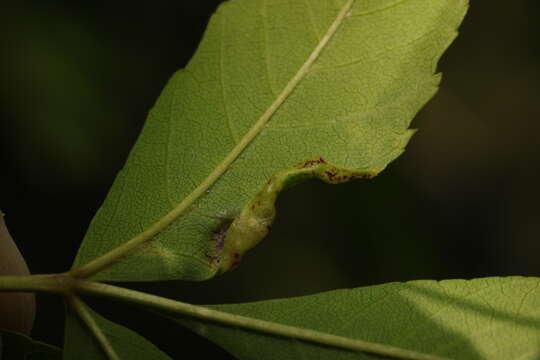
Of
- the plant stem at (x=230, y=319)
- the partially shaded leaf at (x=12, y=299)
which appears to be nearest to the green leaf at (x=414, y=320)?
the plant stem at (x=230, y=319)

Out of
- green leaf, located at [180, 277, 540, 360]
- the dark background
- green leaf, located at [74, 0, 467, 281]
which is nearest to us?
green leaf, located at [180, 277, 540, 360]

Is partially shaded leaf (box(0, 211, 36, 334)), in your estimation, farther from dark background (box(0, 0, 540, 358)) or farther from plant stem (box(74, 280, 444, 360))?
dark background (box(0, 0, 540, 358))

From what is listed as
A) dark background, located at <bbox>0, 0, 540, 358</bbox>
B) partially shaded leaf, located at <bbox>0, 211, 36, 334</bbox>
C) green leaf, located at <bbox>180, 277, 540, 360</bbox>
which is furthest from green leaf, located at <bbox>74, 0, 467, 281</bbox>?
dark background, located at <bbox>0, 0, 540, 358</bbox>

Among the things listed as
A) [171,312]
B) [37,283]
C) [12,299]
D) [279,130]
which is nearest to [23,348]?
[37,283]

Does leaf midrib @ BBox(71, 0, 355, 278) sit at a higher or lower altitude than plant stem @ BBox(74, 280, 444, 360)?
higher

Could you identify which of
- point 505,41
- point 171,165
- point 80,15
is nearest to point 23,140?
point 80,15

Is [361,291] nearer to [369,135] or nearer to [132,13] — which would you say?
[369,135]
